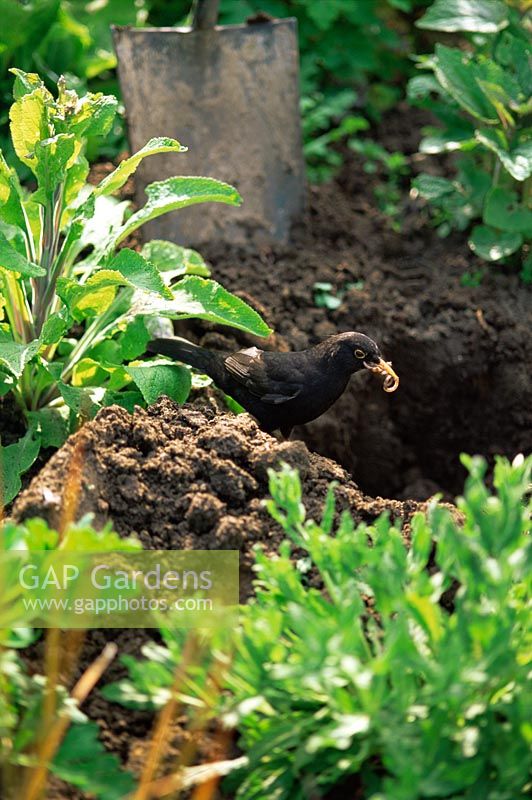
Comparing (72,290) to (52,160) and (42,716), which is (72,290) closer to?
(52,160)

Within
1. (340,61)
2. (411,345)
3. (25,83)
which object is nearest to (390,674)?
(25,83)

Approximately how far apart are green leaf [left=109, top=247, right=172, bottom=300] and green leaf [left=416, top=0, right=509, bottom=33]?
2.35 metres

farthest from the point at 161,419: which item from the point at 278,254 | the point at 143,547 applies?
the point at 278,254

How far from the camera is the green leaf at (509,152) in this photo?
4.36m

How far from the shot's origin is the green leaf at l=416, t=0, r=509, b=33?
15.8 ft

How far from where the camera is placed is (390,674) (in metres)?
2.20

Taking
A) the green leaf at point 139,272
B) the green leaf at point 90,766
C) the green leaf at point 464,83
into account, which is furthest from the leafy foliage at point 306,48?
the green leaf at point 90,766

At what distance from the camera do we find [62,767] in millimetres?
2115

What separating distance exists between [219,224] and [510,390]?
1.53 meters

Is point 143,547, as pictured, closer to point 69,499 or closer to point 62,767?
point 69,499

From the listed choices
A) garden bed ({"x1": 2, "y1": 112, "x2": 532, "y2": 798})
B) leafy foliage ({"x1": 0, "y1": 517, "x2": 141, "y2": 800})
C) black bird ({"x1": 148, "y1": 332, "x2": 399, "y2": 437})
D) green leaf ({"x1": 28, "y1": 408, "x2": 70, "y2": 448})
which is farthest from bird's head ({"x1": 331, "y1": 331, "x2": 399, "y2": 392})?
leafy foliage ({"x1": 0, "y1": 517, "x2": 141, "y2": 800})

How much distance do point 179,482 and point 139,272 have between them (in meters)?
0.70

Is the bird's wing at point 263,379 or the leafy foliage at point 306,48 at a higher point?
the leafy foliage at point 306,48

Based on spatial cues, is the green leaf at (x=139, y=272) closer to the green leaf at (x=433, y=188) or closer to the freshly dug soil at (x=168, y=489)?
the freshly dug soil at (x=168, y=489)
